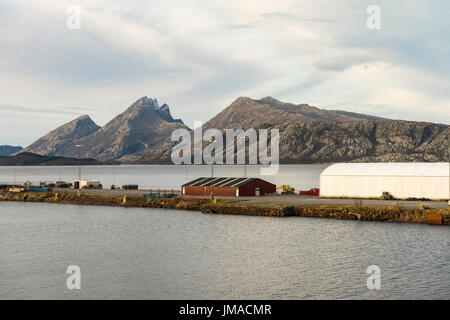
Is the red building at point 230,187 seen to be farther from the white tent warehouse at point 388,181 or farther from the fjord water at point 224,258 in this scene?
the fjord water at point 224,258

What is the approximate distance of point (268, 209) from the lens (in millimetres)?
82188

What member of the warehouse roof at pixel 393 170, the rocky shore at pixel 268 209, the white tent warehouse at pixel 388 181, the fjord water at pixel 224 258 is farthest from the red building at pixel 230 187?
the fjord water at pixel 224 258

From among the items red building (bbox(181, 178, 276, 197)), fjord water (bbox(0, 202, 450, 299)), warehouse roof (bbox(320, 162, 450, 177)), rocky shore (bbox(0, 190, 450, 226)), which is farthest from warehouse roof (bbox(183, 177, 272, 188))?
fjord water (bbox(0, 202, 450, 299))

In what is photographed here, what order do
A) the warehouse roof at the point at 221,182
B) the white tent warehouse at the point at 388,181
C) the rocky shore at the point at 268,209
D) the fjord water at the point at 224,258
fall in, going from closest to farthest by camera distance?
the fjord water at the point at 224,258
the rocky shore at the point at 268,209
the white tent warehouse at the point at 388,181
the warehouse roof at the point at 221,182

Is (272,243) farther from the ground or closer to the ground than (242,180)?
closer to the ground

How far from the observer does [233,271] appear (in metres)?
46.5

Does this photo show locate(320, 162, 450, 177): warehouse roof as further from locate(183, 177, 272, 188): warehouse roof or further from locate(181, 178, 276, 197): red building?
locate(183, 177, 272, 188): warehouse roof

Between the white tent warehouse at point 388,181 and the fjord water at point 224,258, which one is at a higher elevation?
the white tent warehouse at point 388,181

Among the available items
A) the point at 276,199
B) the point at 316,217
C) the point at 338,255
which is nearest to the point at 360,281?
the point at 338,255

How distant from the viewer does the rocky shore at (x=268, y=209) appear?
70000 mm

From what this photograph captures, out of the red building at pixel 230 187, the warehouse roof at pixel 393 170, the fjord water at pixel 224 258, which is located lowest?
the fjord water at pixel 224 258

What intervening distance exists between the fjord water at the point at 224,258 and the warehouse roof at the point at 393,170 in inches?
786

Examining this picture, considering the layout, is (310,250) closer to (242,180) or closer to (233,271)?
(233,271)
